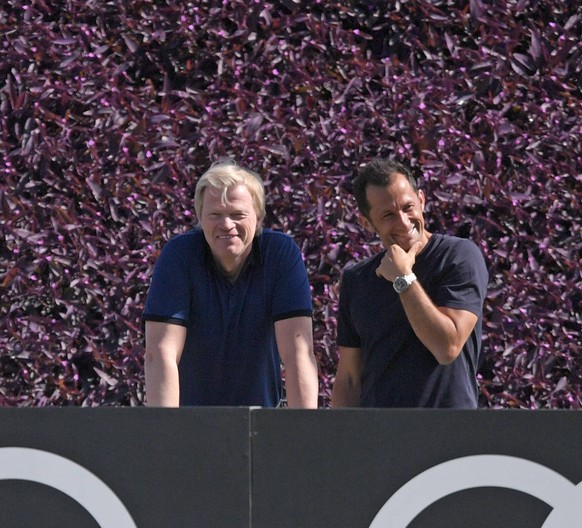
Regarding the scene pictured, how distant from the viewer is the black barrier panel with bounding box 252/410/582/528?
2.44m

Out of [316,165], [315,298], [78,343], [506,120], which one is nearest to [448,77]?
[506,120]

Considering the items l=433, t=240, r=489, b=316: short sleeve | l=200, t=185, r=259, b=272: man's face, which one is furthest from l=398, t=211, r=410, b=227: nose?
l=200, t=185, r=259, b=272: man's face

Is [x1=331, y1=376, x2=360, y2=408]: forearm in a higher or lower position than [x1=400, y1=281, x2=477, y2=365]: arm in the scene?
lower

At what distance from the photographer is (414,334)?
3.05 meters

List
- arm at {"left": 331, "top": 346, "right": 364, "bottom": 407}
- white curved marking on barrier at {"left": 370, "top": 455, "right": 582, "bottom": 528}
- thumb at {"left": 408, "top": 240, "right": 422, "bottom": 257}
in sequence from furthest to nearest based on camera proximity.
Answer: arm at {"left": 331, "top": 346, "right": 364, "bottom": 407}, thumb at {"left": 408, "top": 240, "right": 422, "bottom": 257}, white curved marking on barrier at {"left": 370, "top": 455, "right": 582, "bottom": 528}

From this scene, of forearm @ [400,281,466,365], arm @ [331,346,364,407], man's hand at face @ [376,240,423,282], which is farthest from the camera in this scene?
arm @ [331,346,364,407]

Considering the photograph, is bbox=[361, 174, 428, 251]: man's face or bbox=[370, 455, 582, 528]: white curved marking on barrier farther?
bbox=[361, 174, 428, 251]: man's face

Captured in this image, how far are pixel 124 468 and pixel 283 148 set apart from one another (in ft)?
6.49

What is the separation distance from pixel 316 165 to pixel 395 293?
1234mm

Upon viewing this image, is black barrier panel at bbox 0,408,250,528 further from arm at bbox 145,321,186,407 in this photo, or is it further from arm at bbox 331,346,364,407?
arm at bbox 331,346,364,407

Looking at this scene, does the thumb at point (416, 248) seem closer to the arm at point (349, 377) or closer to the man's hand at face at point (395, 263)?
the man's hand at face at point (395, 263)

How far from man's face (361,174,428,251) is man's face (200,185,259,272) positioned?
1.21 feet

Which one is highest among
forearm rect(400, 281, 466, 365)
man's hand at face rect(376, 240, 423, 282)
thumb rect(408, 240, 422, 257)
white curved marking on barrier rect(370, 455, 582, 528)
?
thumb rect(408, 240, 422, 257)

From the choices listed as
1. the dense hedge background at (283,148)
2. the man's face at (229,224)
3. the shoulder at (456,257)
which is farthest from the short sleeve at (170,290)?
the dense hedge background at (283,148)
